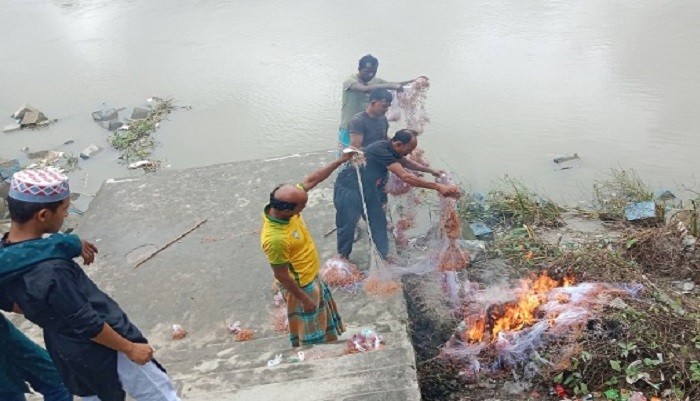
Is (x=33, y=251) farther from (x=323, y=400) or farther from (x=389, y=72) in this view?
(x=389, y=72)

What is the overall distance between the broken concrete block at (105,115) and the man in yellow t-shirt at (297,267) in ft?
26.3

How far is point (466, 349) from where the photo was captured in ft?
14.8

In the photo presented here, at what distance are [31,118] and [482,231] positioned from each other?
9328 mm

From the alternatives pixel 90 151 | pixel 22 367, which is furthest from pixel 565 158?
pixel 90 151

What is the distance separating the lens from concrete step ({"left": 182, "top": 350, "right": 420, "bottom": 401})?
347 cm

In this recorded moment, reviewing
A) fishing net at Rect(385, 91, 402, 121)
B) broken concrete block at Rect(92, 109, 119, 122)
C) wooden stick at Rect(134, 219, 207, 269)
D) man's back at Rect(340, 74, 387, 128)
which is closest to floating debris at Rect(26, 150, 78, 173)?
broken concrete block at Rect(92, 109, 119, 122)

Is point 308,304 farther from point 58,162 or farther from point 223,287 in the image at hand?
point 58,162

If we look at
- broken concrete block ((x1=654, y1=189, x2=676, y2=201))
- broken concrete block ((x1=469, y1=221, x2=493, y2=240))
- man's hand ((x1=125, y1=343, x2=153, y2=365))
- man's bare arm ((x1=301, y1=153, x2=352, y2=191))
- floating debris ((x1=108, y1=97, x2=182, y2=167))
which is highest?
man's bare arm ((x1=301, y1=153, x2=352, y2=191))

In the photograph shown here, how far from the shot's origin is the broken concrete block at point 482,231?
257 inches

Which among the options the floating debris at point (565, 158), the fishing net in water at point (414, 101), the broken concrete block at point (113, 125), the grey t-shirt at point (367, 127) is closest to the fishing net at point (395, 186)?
the grey t-shirt at point (367, 127)

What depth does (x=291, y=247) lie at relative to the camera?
350 centimetres

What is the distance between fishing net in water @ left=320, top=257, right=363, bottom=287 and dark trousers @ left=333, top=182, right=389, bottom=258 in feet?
0.48

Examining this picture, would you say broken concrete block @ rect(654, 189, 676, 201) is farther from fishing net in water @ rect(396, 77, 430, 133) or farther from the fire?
fishing net in water @ rect(396, 77, 430, 133)

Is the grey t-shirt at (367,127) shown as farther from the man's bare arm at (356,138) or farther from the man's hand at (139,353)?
the man's hand at (139,353)
